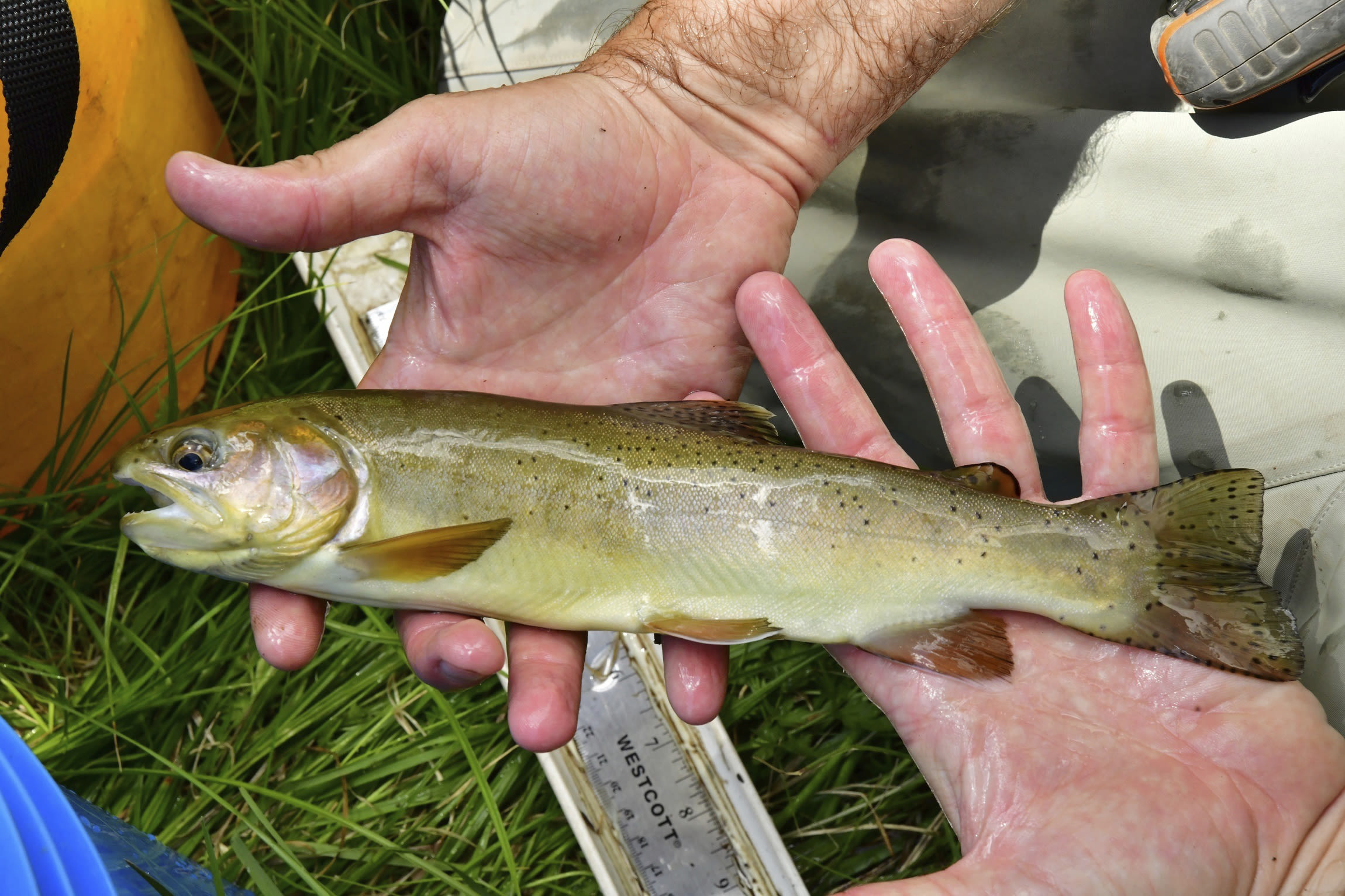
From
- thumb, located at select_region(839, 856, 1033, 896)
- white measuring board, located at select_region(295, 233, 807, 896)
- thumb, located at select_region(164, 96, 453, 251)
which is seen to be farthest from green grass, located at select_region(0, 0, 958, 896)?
thumb, located at select_region(839, 856, 1033, 896)

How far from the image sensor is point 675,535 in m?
2.79

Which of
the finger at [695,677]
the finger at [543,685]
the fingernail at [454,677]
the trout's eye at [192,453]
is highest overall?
the trout's eye at [192,453]

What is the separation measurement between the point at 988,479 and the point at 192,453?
7.67 ft

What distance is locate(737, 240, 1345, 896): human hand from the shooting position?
2461 millimetres

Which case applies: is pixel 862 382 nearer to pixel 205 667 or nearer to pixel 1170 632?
pixel 1170 632

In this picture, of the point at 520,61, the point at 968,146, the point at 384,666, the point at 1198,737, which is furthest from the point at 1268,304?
the point at 384,666

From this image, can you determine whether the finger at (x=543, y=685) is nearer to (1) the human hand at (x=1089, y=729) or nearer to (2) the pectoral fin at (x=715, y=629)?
(2) the pectoral fin at (x=715, y=629)

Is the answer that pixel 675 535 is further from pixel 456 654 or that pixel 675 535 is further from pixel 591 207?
pixel 591 207

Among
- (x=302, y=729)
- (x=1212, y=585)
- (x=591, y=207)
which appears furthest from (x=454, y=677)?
(x=1212, y=585)

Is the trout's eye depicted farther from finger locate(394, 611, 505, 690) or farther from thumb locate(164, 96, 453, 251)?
finger locate(394, 611, 505, 690)

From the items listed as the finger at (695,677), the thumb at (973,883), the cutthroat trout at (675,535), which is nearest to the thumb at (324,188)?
the cutthroat trout at (675,535)

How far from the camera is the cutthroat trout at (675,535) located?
268 cm

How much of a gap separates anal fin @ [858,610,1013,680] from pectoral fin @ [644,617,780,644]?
315 mm

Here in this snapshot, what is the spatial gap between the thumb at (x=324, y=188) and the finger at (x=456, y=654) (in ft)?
4.14
